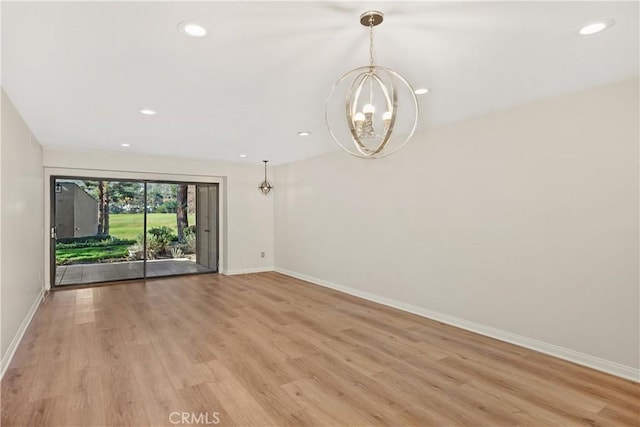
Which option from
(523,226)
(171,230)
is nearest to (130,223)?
(171,230)

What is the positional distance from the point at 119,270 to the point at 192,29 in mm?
6863

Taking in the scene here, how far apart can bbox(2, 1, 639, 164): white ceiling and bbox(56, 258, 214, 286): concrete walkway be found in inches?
145

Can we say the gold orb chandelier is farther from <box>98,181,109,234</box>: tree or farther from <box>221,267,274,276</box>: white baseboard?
<box>98,181,109,234</box>: tree

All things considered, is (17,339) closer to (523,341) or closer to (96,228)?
(96,228)

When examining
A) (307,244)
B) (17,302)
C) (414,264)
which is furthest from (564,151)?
(17,302)

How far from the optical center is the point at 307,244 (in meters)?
6.47

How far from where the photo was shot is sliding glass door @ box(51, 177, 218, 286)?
6238mm

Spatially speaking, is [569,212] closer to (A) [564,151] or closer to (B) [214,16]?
(A) [564,151]

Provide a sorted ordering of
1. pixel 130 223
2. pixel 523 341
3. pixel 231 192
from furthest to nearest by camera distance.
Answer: pixel 231 192
pixel 130 223
pixel 523 341

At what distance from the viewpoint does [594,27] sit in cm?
198

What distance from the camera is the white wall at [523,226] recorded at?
2.75 metres

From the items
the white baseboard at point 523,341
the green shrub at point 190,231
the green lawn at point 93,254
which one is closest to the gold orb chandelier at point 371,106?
the white baseboard at point 523,341

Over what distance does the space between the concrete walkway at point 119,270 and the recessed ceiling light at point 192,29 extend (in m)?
5.79

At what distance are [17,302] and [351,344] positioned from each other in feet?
11.1
